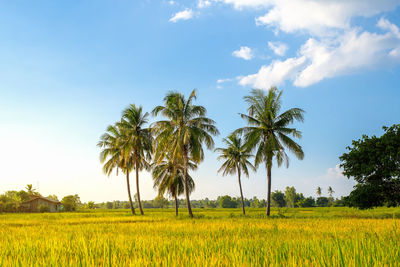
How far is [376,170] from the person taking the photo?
2091 centimetres

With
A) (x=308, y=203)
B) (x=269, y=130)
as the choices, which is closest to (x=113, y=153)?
(x=269, y=130)

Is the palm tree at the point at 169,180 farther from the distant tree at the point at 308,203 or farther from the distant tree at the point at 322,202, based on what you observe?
the distant tree at the point at 322,202

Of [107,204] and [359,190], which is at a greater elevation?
[359,190]

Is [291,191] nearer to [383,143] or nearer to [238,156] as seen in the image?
[238,156]

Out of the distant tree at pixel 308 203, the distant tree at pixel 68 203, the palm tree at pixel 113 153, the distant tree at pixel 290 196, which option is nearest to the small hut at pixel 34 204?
the distant tree at pixel 68 203

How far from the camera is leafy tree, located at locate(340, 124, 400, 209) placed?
19.9 metres

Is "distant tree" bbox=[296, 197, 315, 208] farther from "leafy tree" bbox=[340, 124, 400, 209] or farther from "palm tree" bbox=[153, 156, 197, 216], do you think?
"leafy tree" bbox=[340, 124, 400, 209]

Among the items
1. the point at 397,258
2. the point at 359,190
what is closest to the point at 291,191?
the point at 359,190

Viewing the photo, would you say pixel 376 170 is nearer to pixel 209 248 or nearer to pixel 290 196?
pixel 209 248

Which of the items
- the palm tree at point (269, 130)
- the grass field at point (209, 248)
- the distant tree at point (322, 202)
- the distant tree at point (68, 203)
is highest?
the palm tree at point (269, 130)

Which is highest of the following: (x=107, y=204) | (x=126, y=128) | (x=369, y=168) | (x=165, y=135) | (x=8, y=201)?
(x=126, y=128)

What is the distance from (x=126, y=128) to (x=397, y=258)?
28210 millimetres

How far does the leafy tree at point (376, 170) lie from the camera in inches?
785

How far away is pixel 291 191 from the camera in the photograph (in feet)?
327
